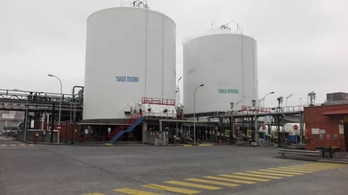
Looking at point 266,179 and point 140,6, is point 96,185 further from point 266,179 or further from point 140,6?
point 140,6

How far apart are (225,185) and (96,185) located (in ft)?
14.1

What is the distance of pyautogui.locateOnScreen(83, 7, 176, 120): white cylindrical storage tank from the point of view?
46.8 metres

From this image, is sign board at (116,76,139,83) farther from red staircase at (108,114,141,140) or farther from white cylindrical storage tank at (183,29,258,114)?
white cylindrical storage tank at (183,29,258,114)

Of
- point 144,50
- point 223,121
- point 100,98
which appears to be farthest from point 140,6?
point 223,121

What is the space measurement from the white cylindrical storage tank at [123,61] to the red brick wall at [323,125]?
28242 mm

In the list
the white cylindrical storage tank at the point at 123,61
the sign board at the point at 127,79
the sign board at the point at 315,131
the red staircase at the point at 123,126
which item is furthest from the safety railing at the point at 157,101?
the sign board at the point at 315,131

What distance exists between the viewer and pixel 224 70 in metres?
58.3

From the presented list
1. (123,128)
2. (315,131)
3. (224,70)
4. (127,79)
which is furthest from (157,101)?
(315,131)

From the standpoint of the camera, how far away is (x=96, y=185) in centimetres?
978

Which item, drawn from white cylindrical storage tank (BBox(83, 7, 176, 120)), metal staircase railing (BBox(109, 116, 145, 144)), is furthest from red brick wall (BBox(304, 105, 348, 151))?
white cylindrical storage tank (BBox(83, 7, 176, 120))

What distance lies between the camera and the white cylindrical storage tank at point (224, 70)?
5797 centimetres

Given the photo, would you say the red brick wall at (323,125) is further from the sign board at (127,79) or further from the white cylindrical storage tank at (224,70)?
the white cylindrical storage tank at (224,70)

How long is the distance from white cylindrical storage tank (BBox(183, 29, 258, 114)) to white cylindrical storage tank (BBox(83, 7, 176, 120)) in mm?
11517

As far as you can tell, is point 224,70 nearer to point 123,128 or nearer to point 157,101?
point 157,101
